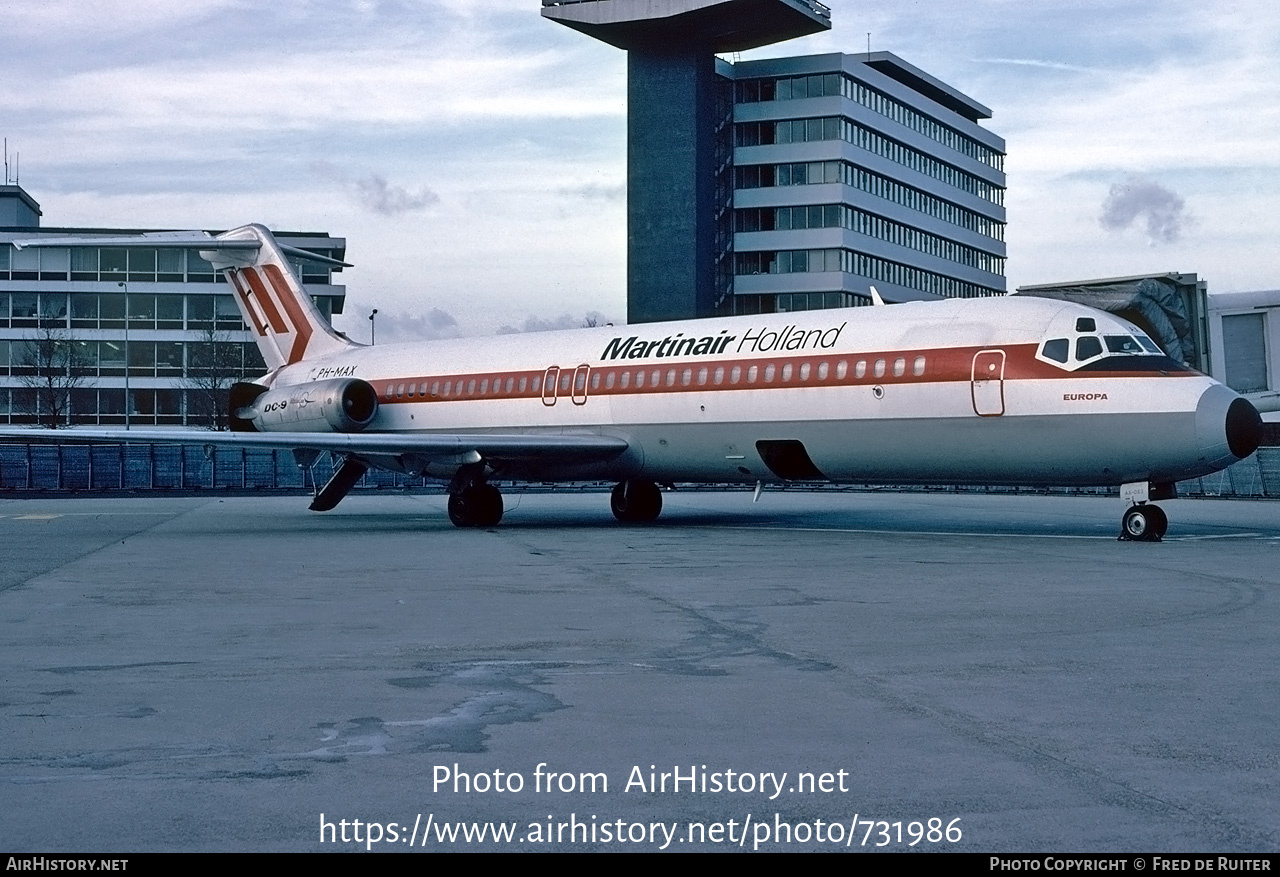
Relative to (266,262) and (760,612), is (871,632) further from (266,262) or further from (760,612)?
(266,262)

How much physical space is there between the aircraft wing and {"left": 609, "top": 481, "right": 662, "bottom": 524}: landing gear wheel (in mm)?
1873

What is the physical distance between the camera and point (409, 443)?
23188mm

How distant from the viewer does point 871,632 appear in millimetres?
10164

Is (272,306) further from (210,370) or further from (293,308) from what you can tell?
(210,370)

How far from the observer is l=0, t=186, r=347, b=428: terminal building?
3597 inches

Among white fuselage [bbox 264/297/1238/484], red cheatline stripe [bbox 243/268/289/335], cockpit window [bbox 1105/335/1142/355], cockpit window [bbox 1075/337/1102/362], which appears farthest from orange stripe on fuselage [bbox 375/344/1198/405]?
red cheatline stripe [bbox 243/268/289/335]

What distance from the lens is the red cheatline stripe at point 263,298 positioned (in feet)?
104

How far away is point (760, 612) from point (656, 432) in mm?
12196

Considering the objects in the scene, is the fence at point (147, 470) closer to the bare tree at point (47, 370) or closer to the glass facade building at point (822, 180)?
the bare tree at point (47, 370)

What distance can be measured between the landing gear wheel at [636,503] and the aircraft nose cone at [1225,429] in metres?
10.6

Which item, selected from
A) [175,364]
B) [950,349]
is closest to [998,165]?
[175,364]

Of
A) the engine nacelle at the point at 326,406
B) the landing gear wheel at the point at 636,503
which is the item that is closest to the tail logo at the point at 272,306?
the engine nacelle at the point at 326,406

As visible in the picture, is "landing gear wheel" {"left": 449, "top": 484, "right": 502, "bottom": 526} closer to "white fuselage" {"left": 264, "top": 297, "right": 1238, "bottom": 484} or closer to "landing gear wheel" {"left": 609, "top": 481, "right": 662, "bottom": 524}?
"white fuselage" {"left": 264, "top": 297, "right": 1238, "bottom": 484}

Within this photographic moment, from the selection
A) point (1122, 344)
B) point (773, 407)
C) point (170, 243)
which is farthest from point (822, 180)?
point (1122, 344)
